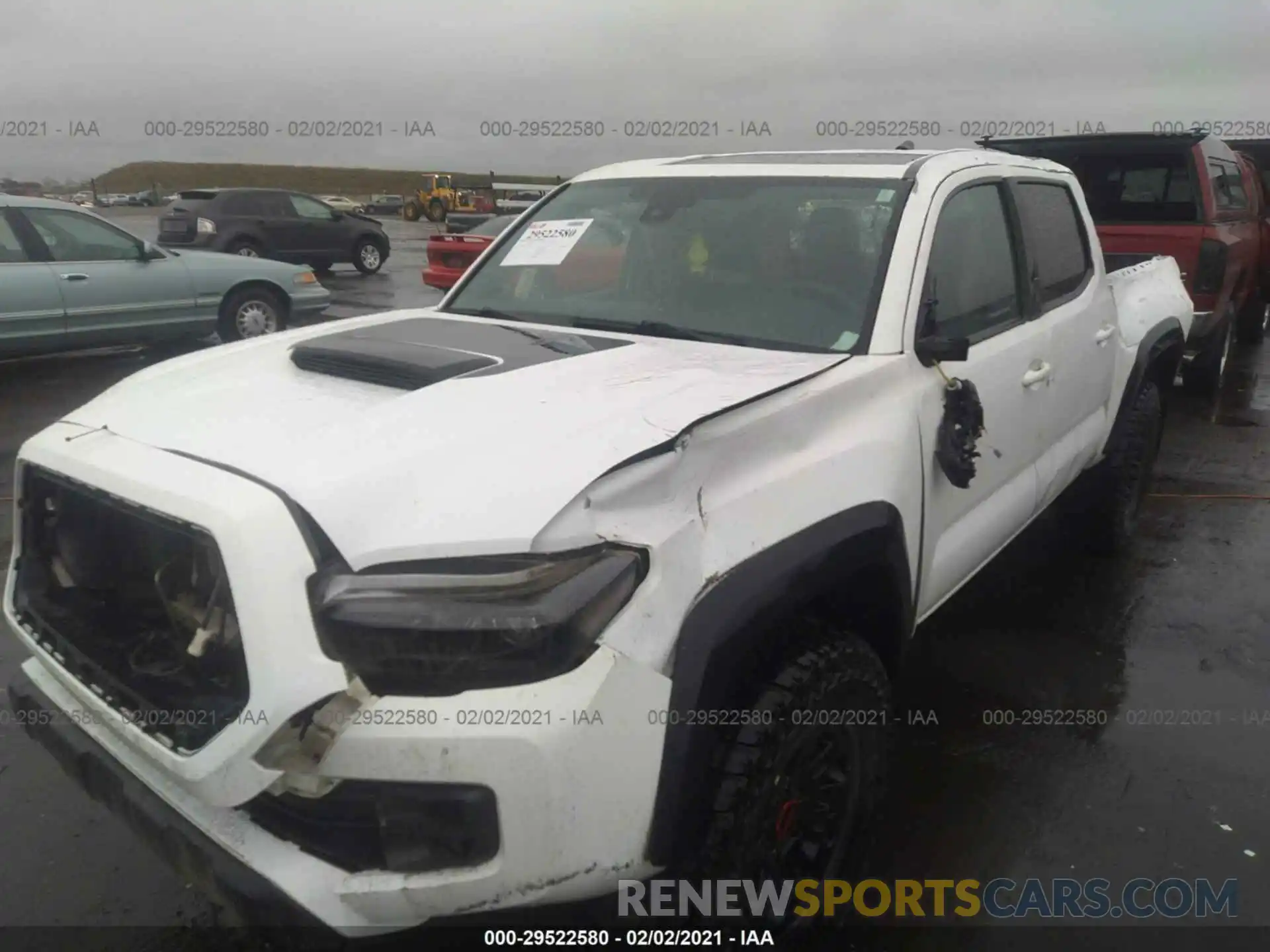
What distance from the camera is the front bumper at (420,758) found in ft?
5.56

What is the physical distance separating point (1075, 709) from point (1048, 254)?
168 cm

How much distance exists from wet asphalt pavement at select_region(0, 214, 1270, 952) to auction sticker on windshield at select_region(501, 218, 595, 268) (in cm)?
198

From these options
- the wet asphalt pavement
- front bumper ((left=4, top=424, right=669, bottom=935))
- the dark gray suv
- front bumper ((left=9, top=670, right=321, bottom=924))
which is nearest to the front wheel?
the dark gray suv

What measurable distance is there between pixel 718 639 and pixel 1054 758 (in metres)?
1.94

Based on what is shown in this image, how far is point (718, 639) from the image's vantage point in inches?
74.9

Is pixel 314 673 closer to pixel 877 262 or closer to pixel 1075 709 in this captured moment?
pixel 877 262

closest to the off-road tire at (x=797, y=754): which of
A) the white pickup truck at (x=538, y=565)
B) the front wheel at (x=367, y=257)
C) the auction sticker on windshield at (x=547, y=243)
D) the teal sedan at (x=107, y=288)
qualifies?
the white pickup truck at (x=538, y=565)

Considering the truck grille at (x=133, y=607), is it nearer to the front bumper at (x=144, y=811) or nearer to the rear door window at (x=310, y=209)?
the front bumper at (x=144, y=811)

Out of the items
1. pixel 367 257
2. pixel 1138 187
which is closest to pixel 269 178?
pixel 367 257

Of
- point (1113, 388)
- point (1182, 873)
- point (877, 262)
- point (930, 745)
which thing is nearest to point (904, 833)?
point (930, 745)

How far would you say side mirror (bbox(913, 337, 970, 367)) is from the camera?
105 inches

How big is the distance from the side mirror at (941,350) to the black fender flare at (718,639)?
0.59 meters

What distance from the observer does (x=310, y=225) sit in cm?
1866

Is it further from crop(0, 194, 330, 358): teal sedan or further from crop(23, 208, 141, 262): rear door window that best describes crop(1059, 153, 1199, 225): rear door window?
crop(23, 208, 141, 262): rear door window
